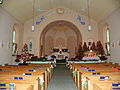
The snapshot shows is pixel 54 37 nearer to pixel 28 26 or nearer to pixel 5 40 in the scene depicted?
pixel 28 26

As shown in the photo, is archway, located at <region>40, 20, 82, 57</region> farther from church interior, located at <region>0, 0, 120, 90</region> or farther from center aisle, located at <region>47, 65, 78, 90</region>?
center aisle, located at <region>47, 65, 78, 90</region>

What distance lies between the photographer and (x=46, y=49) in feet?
66.8

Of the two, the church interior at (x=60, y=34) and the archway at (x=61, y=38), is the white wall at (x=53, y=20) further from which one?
the archway at (x=61, y=38)

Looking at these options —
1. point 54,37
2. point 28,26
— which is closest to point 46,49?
point 54,37

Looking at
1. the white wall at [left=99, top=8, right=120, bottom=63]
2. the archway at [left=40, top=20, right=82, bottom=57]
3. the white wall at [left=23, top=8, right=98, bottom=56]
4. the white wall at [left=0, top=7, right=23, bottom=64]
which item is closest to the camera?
the white wall at [left=0, top=7, right=23, bottom=64]

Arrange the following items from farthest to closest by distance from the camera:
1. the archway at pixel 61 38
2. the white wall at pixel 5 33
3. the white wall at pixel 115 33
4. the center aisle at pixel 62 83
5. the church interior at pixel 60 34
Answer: the archway at pixel 61 38
the white wall at pixel 115 33
the white wall at pixel 5 33
the church interior at pixel 60 34
the center aisle at pixel 62 83

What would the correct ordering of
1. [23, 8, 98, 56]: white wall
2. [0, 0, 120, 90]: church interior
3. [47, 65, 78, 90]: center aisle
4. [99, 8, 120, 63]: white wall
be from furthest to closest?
[23, 8, 98, 56]: white wall
[99, 8, 120, 63]: white wall
[0, 0, 120, 90]: church interior
[47, 65, 78, 90]: center aisle

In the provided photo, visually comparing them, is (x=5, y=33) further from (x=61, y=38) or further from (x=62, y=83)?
(x=61, y=38)

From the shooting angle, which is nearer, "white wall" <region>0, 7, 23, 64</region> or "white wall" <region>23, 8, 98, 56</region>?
"white wall" <region>0, 7, 23, 64</region>

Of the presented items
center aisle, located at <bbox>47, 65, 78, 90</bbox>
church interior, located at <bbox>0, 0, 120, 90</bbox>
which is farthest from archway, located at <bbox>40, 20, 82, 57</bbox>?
center aisle, located at <bbox>47, 65, 78, 90</bbox>

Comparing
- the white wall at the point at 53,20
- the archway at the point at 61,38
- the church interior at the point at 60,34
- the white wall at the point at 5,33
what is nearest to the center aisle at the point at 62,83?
the church interior at the point at 60,34

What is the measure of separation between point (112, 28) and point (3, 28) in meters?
A: 9.62

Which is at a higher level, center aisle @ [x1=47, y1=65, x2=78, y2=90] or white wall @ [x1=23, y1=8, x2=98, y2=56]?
white wall @ [x1=23, y1=8, x2=98, y2=56]

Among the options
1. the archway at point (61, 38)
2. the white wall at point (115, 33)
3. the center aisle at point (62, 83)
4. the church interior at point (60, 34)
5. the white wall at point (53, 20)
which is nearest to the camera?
the center aisle at point (62, 83)
